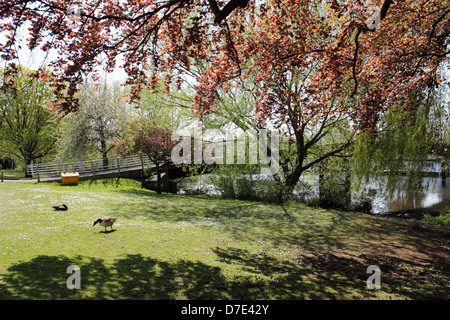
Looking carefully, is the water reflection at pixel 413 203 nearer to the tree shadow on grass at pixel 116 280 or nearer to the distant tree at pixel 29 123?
the tree shadow on grass at pixel 116 280

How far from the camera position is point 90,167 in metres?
27.2

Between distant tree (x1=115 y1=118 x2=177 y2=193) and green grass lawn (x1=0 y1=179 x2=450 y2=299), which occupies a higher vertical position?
distant tree (x1=115 y1=118 x2=177 y2=193)

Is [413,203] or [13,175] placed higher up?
[13,175]

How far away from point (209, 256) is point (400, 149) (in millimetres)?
11876

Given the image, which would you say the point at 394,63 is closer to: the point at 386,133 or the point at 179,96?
the point at 386,133

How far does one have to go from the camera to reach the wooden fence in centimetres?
2457

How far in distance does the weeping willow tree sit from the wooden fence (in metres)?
20.5

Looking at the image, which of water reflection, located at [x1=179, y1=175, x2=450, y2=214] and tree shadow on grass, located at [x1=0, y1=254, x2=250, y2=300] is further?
water reflection, located at [x1=179, y1=175, x2=450, y2=214]

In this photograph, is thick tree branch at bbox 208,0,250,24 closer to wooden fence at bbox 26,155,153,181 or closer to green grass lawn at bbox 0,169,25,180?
wooden fence at bbox 26,155,153,181

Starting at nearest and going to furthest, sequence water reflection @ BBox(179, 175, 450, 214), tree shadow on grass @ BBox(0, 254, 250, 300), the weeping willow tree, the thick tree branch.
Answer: tree shadow on grass @ BBox(0, 254, 250, 300)
the thick tree branch
the weeping willow tree
water reflection @ BBox(179, 175, 450, 214)

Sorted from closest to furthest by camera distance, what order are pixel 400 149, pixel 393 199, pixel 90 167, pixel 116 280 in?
pixel 116 280
pixel 400 149
pixel 393 199
pixel 90 167

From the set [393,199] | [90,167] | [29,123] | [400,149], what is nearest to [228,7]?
[400,149]

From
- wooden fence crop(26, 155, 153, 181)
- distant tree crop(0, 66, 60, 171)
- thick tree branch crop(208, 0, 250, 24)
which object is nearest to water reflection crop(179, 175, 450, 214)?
wooden fence crop(26, 155, 153, 181)

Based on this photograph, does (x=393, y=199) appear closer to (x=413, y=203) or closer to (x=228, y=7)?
(x=413, y=203)
